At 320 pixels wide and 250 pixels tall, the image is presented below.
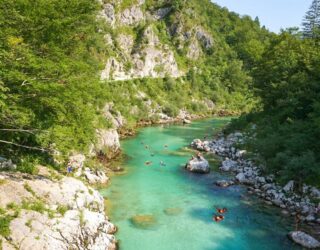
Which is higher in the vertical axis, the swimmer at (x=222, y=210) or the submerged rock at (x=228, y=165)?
the submerged rock at (x=228, y=165)

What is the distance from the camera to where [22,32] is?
701 inches

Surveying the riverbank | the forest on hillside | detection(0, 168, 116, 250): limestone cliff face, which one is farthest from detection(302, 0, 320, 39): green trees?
detection(0, 168, 116, 250): limestone cliff face

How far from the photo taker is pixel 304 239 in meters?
18.4

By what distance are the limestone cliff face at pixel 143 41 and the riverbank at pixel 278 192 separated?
127 ft

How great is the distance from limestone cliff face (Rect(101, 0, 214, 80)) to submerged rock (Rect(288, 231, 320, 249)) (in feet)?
170

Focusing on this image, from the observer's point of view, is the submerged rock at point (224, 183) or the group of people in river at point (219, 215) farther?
the submerged rock at point (224, 183)

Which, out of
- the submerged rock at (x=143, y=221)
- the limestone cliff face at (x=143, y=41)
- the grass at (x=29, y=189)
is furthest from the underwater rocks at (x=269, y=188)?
the limestone cliff face at (x=143, y=41)

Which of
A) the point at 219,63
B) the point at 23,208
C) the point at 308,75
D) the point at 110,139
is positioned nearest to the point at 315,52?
the point at 308,75

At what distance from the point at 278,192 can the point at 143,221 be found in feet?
35.9

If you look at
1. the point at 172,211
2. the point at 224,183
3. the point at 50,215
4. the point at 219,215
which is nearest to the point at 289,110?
the point at 224,183

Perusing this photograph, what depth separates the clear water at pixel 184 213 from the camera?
1861 centimetres

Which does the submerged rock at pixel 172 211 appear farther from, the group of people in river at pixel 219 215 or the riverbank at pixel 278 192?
the riverbank at pixel 278 192

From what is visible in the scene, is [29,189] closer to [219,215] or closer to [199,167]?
[219,215]

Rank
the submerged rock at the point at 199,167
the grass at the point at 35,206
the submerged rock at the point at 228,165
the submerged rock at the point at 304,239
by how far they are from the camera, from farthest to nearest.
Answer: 1. the submerged rock at the point at 228,165
2. the submerged rock at the point at 199,167
3. the submerged rock at the point at 304,239
4. the grass at the point at 35,206
